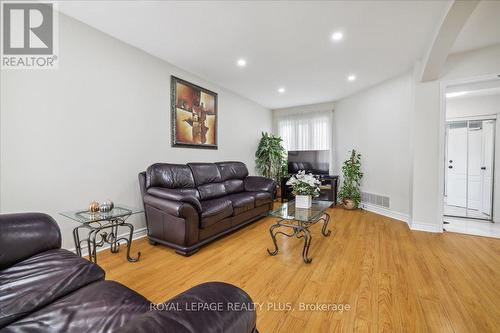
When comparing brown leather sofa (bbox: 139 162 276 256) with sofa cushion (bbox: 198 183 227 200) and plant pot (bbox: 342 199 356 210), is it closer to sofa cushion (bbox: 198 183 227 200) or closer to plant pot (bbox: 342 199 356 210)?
sofa cushion (bbox: 198 183 227 200)

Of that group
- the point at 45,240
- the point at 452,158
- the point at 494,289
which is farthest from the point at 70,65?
the point at 452,158

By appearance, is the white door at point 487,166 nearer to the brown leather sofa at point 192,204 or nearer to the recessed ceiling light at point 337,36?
the recessed ceiling light at point 337,36

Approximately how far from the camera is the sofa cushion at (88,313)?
836 mm

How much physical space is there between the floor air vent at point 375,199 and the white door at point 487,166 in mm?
1894

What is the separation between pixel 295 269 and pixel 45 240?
2009mm

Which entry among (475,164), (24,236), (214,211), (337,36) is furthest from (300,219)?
(475,164)

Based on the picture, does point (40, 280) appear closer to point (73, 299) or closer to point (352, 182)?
point (73, 299)

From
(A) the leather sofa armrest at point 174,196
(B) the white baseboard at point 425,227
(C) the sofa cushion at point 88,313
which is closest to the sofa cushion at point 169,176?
(A) the leather sofa armrest at point 174,196

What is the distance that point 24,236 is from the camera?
118 centimetres

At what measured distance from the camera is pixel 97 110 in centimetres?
254

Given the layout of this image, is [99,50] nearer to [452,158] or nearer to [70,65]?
[70,65]

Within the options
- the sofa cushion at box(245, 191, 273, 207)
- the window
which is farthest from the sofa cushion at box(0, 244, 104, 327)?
the window
